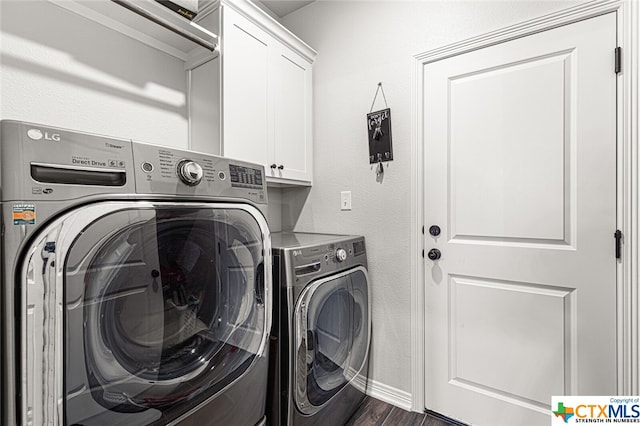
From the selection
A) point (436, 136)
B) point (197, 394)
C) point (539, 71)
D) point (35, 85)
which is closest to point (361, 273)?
point (436, 136)

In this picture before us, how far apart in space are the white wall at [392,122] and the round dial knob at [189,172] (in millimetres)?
1204

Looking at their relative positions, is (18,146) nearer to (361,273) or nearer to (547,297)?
(361,273)

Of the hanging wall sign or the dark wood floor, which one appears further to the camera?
the hanging wall sign

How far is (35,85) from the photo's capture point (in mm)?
1258

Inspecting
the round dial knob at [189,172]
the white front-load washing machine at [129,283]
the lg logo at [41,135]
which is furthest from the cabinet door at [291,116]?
the lg logo at [41,135]

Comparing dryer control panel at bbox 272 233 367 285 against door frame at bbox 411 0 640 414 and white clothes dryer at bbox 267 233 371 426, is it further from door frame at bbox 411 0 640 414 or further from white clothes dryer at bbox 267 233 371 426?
door frame at bbox 411 0 640 414

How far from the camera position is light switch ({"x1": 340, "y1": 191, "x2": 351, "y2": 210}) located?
204 centimetres

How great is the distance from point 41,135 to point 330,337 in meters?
1.34

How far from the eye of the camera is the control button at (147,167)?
2.87 feet

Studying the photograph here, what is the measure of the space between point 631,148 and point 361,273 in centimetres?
134

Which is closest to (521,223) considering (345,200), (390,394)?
(345,200)

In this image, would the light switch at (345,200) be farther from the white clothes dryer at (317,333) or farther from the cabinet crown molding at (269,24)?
the cabinet crown molding at (269,24)

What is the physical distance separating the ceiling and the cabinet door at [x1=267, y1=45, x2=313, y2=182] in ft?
1.54

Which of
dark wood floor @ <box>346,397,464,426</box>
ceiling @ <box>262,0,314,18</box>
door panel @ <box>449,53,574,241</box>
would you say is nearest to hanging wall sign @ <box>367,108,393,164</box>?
door panel @ <box>449,53,574,241</box>
